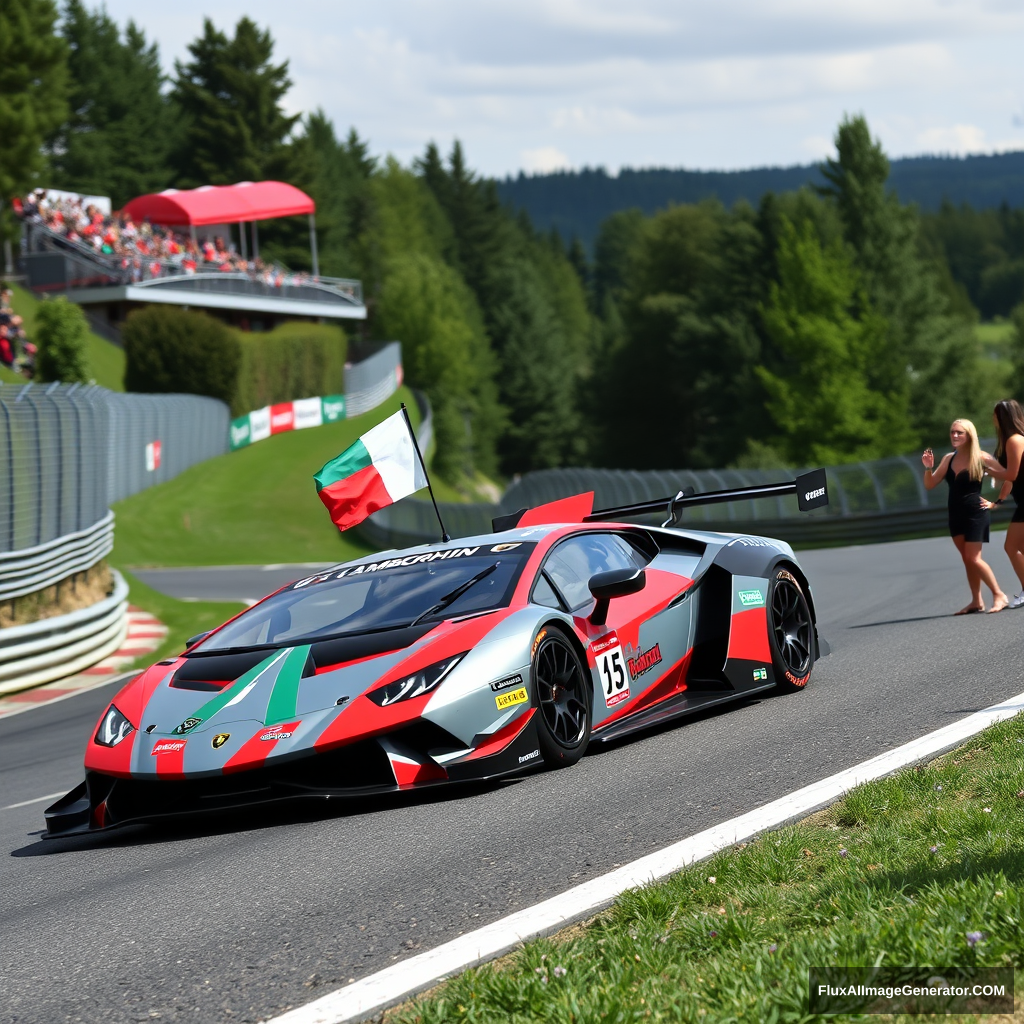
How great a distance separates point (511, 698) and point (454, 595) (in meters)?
0.89

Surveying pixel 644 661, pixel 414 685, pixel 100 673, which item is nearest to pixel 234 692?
pixel 414 685

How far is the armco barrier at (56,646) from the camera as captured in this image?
1413cm

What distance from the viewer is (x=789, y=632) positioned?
8969 mm

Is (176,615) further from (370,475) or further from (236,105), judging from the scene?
(236,105)

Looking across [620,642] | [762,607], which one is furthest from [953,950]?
[762,607]

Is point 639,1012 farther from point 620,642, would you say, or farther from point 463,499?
point 463,499

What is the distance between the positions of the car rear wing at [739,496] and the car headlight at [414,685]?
2835 mm

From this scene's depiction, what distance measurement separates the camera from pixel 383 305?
103 meters

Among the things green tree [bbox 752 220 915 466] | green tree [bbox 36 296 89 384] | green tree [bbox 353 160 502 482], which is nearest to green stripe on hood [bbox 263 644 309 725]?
green tree [bbox 36 296 89 384]

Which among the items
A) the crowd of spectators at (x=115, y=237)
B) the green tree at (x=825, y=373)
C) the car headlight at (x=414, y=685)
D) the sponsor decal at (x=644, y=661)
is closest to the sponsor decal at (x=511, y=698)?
the car headlight at (x=414, y=685)

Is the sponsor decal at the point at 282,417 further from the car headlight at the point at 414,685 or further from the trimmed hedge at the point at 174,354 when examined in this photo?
the car headlight at the point at 414,685

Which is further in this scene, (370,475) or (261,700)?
(370,475)

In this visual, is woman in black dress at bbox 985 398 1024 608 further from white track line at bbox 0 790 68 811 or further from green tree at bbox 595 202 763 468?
green tree at bbox 595 202 763 468

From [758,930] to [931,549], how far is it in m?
19.0
